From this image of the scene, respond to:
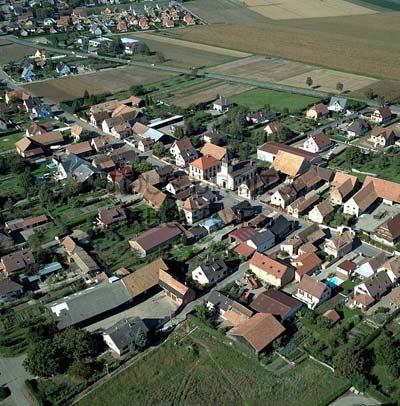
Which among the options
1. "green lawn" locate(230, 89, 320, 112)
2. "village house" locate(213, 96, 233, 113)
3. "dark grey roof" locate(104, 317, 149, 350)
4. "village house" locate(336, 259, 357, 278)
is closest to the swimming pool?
"village house" locate(336, 259, 357, 278)

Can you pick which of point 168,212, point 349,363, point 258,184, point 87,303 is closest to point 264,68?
point 258,184

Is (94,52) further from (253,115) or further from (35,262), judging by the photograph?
(35,262)

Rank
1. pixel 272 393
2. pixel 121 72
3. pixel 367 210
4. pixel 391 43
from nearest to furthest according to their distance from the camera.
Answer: pixel 272 393 < pixel 367 210 < pixel 121 72 < pixel 391 43

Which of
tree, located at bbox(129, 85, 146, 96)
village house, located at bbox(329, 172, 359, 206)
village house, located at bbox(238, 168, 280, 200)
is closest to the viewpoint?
village house, located at bbox(329, 172, 359, 206)

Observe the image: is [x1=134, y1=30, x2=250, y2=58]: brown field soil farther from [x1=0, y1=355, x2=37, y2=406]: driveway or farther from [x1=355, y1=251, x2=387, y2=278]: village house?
[x1=0, y1=355, x2=37, y2=406]: driveway

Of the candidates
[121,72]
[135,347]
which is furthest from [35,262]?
[121,72]

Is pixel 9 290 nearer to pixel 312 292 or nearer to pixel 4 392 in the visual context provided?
pixel 4 392
